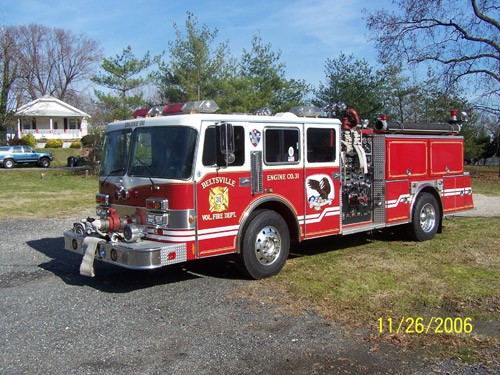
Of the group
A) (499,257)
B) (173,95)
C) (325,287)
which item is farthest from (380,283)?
(173,95)

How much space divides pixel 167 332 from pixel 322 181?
356 cm

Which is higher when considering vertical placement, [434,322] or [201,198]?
[201,198]

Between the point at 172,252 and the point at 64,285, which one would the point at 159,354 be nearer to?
the point at 172,252

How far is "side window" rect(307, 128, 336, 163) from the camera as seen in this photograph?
7414 millimetres

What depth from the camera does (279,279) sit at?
6.80 meters

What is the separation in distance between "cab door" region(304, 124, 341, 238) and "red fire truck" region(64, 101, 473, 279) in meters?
0.02

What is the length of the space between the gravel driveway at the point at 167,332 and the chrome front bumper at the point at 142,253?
1.61ft

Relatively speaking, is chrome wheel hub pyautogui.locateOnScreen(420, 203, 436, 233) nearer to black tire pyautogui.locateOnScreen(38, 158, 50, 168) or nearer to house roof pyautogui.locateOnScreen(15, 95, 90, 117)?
black tire pyautogui.locateOnScreen(38, 158, 50, 168)

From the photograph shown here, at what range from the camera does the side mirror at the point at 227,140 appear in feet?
20.1

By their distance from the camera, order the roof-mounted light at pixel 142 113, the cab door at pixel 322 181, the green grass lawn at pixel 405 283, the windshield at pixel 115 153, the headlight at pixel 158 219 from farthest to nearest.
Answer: the cab door at pixel 322 181
the roof-mounted light at pixel 142 113
the windshield at pixel 115 153
the headlight at pixel 158 219
the green grass lawn at pixel 405 283

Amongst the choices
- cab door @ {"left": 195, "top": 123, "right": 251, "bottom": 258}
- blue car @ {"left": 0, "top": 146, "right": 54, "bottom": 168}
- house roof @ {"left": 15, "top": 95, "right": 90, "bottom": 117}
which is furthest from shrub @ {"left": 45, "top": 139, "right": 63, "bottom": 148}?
cab door @ {"left": 195, "top": 123, "right": 251, "bottom": 258}

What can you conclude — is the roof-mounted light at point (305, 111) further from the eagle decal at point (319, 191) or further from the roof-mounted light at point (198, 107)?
the roof-mounted light at point (198, 107)

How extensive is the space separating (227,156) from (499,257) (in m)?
4.63

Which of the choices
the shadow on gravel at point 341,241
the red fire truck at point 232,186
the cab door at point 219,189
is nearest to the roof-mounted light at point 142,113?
the red fire truck at point 232,186
